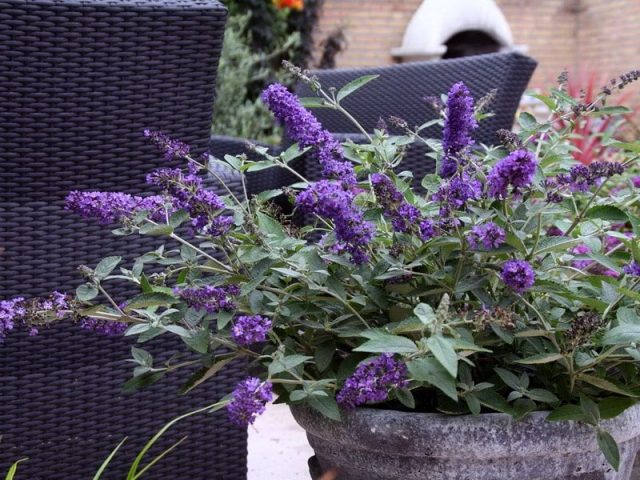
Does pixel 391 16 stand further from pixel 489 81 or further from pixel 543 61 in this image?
pixel 489 81

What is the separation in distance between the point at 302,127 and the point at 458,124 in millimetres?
180

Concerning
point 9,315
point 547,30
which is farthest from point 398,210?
point 547,30

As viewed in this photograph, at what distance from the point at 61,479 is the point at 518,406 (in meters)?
0.84

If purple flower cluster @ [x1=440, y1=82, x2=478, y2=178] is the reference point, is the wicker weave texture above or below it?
below

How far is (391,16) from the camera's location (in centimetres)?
771

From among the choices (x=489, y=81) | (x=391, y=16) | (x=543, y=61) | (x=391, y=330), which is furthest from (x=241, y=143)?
(x=543, y=61)

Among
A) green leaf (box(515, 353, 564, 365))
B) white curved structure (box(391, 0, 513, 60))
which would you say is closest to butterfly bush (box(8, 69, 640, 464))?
green leaf (box(515, 353, 564, 365))

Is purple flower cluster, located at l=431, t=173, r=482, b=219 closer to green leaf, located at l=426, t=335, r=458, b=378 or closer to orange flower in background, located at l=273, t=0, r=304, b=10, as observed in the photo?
green leaf, located at l=426, t=335, r=458, b=378

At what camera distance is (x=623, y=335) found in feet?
2.82

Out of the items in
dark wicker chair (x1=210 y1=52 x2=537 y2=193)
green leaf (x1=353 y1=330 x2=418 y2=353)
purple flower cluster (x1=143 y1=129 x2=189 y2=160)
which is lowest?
dark wicker chair (x1=210 y1=52 x2=537 y2=193)

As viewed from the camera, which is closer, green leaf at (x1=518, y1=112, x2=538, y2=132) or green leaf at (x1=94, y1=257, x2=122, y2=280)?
green leaf at (x1=94, y1=257, x2=122, y2=280)

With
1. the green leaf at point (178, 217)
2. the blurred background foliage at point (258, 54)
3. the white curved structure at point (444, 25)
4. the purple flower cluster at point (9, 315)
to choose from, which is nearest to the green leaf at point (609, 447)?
the green leaf at point (178, 217)

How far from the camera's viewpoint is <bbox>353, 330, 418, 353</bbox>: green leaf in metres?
0.80

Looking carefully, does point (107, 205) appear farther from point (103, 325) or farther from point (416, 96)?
point (416, 96)
